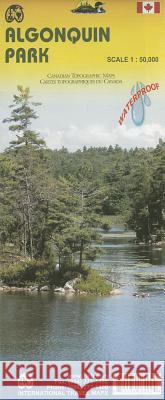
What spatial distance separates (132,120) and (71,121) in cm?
279

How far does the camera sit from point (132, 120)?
15.7m

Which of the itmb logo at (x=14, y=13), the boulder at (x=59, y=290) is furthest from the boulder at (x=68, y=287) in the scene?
the itmb logo at (x=14, y=13)

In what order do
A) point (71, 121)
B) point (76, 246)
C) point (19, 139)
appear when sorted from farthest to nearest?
point (19, 139) → point (76, 246) → point (71, 121)

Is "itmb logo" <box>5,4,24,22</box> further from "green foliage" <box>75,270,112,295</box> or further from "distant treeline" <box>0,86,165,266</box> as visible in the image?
"green foliage" <box>75,270,112,295</box>

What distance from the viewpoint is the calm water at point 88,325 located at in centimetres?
1822

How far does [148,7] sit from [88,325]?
429 inches

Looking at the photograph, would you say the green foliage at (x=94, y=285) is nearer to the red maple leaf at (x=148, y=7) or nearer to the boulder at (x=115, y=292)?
the boulder at (x=115, y=292)

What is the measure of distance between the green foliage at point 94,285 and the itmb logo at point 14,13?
14460mm

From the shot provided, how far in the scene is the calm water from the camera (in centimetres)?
1822

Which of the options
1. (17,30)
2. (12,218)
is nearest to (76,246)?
(12,218)

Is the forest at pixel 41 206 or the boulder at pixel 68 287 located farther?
the forest at pixel 41 206

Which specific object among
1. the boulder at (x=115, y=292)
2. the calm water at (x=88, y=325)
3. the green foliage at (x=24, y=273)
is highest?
the green foliage at (x=24, y=273)

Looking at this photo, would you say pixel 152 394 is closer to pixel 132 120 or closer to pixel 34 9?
pixel 132 120

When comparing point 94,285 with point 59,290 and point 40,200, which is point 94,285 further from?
point 40,200
